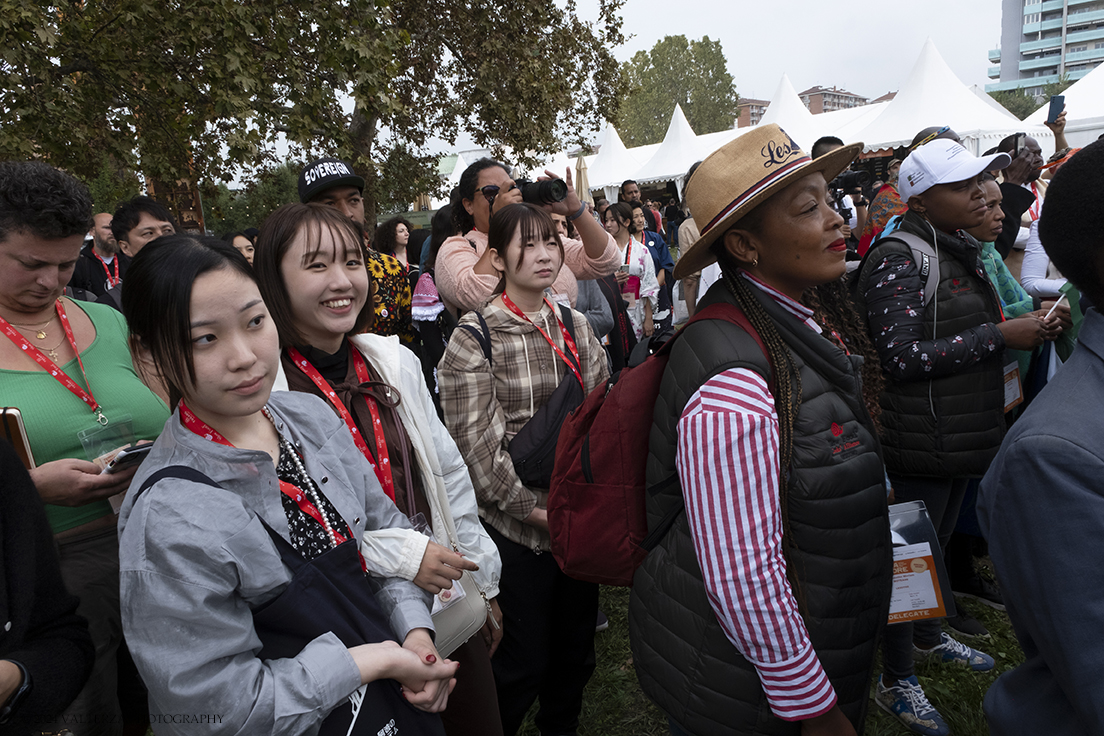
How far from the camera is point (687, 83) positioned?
59.9 meters

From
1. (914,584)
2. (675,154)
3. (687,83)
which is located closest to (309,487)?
(914,584)

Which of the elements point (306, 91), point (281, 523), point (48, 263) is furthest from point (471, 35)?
point (281, 523)

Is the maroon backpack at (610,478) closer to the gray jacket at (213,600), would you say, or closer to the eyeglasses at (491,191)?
the gray jacket at (213,600)

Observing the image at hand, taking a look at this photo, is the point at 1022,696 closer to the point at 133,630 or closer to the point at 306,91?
the point at 133,630

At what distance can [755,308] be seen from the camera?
5.22ft

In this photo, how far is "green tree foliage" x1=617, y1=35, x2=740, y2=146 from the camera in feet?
193

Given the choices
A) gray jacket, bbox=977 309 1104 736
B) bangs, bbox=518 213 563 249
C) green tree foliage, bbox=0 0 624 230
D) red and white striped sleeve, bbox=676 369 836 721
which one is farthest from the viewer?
green tree foliage, bbox=0 0 624 230

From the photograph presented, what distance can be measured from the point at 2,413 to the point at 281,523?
3.33 ft

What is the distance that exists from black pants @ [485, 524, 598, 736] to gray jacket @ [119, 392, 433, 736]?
1238mm

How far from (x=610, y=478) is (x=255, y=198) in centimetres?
1582

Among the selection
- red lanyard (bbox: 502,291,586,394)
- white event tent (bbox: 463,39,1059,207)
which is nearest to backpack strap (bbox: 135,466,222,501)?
red lanyard (bbox: 502,291,586,394)

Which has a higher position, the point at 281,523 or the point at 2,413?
the point at 2,413

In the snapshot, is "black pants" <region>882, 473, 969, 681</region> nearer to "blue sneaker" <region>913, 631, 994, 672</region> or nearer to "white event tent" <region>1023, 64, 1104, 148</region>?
"blue sneaker" <region>913, 631, 994, 672</region>

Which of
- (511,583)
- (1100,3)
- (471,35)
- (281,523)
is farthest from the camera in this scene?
(1100,3)
